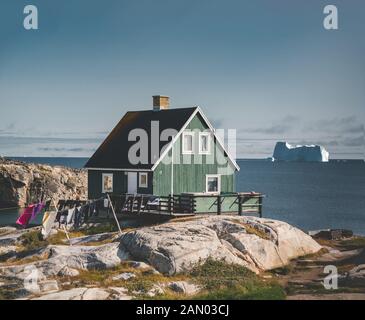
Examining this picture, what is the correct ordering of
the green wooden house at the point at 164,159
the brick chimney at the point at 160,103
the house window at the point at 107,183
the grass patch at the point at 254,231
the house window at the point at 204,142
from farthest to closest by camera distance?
the brick chimney at the point at 160,103
the house window at the point at 107,183
the house window at the point at 204,142
the green wooden house at the point at 164,159
the grass patch at the point at 254,231

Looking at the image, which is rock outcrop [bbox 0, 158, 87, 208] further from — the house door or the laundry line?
the house door

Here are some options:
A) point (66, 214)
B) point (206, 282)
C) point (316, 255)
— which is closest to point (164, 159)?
point (66, 214)

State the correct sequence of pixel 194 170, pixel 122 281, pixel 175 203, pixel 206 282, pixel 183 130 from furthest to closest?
pixel 194 170, pixel 183 130, pixel 175 203, pixel 206 282, pixel 122 281

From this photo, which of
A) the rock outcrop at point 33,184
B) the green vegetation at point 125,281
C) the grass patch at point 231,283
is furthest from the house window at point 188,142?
the rock outcrop at point 33,184

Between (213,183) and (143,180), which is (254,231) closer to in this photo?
(213,183)

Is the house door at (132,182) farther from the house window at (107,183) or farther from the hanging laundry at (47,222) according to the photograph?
the hanging laundry at (47,222)

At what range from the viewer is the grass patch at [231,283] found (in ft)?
96.6

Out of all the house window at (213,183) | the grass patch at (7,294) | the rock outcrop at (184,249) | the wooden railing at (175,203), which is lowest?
the grass patch at (7,294)

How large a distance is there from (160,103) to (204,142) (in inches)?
217

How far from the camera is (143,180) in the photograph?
43.2 metres

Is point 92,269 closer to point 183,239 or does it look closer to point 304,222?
point 183,239

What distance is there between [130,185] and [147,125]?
4.83 m

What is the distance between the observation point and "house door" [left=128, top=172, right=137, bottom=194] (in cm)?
4366
